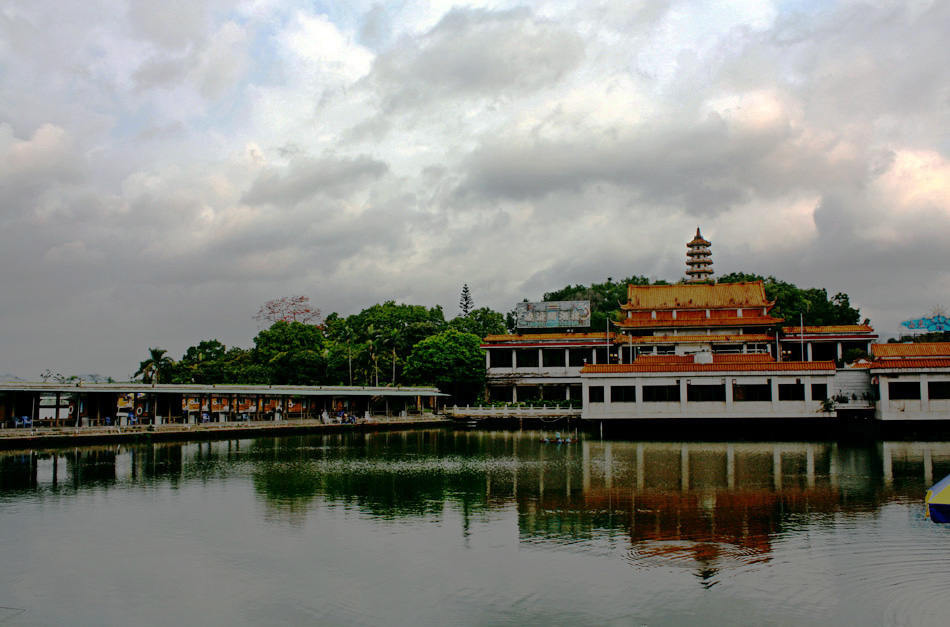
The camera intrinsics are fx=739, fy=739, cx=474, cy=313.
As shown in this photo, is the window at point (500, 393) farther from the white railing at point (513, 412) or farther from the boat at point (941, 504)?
the boat at point (941, 504)

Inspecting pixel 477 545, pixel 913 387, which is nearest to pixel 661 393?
pixel 913 387

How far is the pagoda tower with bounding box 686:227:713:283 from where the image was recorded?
3679 inches

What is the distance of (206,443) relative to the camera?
45406 millimetres

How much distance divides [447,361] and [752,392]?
2942cm

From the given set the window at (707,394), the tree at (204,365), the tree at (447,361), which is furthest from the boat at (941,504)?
the tree at (204,365)

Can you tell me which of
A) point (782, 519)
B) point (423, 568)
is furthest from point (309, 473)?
point (782, 519)

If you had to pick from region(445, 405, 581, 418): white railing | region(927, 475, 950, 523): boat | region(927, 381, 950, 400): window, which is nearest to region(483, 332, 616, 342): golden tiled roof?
region(445, 405, 581, 418): white railing

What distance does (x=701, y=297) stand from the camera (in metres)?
65.2

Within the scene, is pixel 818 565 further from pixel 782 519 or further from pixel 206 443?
pixel 206 443

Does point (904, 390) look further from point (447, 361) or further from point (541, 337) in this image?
point (447, 361)

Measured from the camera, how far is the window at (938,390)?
44.5m

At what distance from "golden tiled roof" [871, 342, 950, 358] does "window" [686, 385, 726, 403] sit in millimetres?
9689

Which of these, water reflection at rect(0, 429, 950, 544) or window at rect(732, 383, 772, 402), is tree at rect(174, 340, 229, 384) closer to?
water reflection at rect(0, 429, 950, 544)

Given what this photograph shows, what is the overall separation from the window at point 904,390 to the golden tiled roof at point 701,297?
18776 mm
